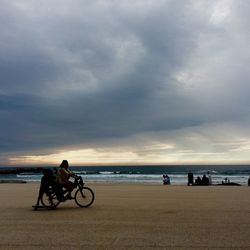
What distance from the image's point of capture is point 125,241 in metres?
8.48

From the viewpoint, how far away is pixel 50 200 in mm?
14555

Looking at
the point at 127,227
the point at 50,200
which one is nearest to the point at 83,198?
the point at 50,200

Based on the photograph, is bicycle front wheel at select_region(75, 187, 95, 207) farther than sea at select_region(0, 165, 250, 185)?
No

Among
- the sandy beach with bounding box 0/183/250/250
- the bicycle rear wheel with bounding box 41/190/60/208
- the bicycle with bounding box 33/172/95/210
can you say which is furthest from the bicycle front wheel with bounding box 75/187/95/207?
the bicycle rear wheel with bounding box 41/190/60/208

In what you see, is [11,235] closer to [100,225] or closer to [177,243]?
[100,225]

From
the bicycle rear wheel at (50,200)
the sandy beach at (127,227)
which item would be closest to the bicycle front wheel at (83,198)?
the sandy beach at (127,227)

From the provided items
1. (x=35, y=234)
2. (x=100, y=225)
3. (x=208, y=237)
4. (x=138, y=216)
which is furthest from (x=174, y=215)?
(x=35, y=234)

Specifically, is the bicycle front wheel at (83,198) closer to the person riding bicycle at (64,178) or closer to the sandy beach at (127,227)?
the sandy beach at (127,227)

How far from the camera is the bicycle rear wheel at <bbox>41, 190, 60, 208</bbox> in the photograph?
1457 centimetres

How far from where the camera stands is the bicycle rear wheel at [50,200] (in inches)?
574

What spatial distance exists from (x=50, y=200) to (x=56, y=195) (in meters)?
0.25

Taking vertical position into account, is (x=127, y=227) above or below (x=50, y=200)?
below

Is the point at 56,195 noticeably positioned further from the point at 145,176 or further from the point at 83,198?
the point at 145,176

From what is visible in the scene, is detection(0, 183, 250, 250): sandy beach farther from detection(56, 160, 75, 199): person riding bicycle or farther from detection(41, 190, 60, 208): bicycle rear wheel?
Answer: detection(56, 160, 75, 199): person riding bicycle
